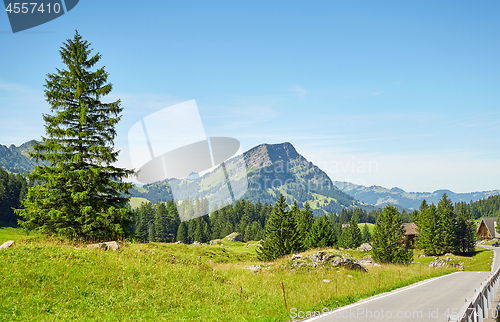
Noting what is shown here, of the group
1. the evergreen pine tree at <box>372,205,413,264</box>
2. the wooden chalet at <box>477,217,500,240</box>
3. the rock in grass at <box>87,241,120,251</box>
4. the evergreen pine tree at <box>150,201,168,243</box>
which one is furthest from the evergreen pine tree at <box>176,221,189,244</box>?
the wooden chalet at <box>477,217,500,240</box>

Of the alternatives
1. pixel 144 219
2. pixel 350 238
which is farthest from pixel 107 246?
pixel 144 219

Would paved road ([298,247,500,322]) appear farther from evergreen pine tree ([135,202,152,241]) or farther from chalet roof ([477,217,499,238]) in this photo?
chalet roof ([477,217,499,238])

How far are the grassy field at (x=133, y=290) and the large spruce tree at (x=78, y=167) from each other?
4808mm

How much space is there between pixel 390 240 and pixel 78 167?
158ft

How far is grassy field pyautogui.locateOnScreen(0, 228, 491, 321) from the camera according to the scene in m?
9.99

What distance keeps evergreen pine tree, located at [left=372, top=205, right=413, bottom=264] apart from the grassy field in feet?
122

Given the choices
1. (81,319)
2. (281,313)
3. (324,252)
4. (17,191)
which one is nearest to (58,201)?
(81,319)

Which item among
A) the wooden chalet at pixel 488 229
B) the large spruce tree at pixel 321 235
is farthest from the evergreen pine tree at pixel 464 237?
the wooden chalet at pixel 488 229

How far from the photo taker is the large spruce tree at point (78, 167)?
19688 millimetres

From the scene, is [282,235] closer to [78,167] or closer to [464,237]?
[78,167]

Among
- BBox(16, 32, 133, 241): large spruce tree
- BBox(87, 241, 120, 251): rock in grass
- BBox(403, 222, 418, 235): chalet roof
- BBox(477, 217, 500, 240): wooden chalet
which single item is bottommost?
BBox(477, 217, 500, 240): wooden chalet

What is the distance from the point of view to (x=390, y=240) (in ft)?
163

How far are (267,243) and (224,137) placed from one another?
29.5 meters

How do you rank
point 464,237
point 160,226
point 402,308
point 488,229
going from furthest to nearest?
1. point 488,229
2. point 160,226
3. point 464,237
4. point 402,308
